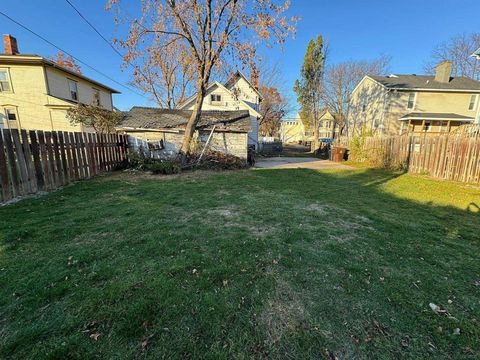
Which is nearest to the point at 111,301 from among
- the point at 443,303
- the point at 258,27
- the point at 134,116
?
the point at 443,303

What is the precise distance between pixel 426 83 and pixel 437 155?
17.8m

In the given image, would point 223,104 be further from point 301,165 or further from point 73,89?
point 73,89

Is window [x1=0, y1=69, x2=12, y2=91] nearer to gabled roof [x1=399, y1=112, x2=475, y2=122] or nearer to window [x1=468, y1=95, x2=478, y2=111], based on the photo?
gabled roof [x1=399, y1=112, x2=475, y2=122]

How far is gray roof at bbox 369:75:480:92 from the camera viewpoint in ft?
68.5


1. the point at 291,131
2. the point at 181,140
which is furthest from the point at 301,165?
the point at 291,131

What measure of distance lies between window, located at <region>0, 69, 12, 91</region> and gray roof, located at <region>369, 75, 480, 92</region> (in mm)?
31334

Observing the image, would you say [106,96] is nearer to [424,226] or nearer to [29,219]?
[29,219]

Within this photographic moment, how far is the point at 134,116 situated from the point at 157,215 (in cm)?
1251

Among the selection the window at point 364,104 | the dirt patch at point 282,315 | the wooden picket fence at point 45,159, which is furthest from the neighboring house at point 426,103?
the dirt patch at point 282,315

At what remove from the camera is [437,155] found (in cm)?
937

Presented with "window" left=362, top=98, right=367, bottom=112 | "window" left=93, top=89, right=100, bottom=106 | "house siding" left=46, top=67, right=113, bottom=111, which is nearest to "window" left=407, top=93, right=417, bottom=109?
"window" left=362, top=98, right=367, bottom=112

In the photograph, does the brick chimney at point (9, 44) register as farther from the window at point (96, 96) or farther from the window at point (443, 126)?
the window at point (443, 126)

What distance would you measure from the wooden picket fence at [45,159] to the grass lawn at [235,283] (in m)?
1.11

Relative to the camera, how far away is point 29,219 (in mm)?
4199
